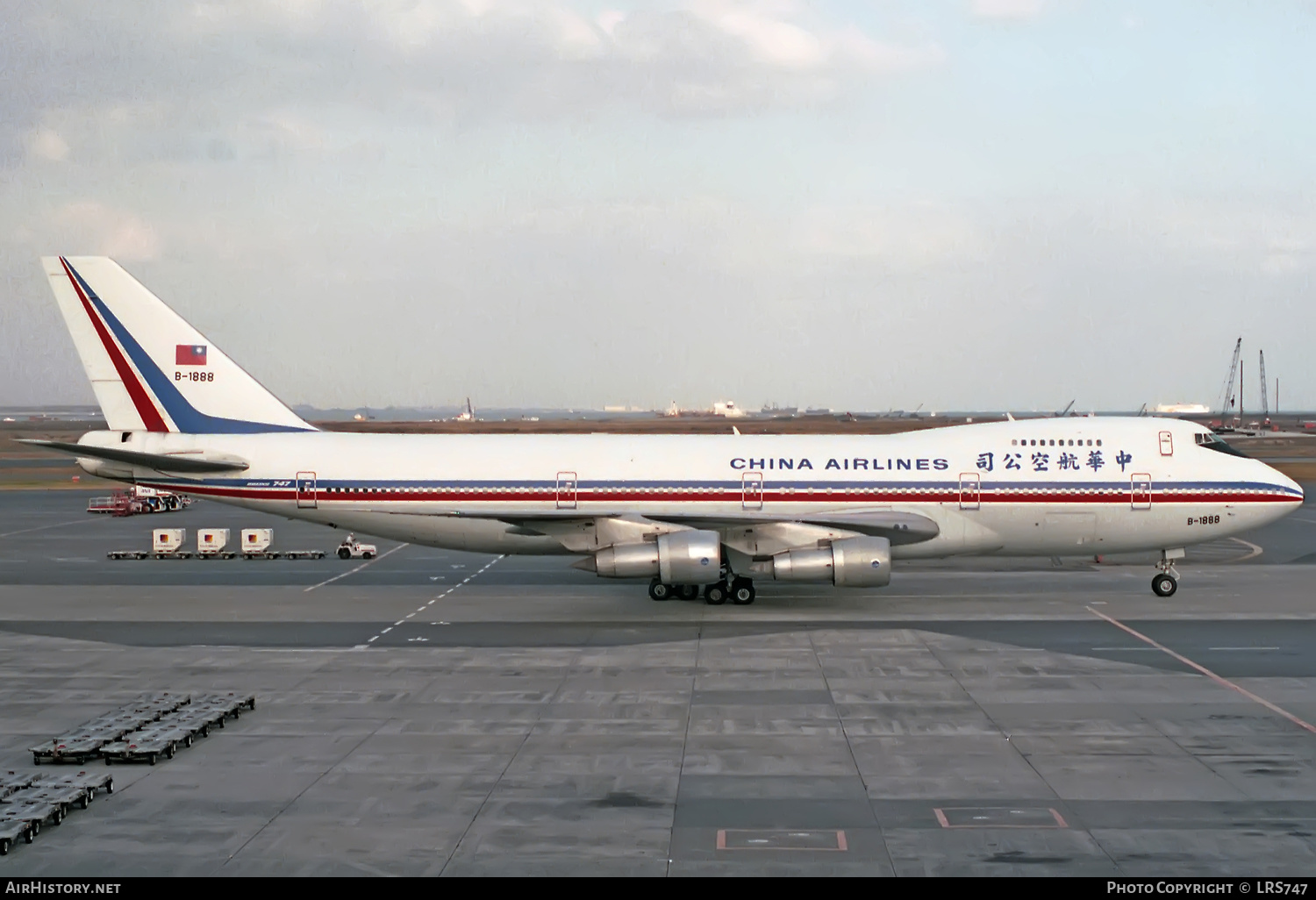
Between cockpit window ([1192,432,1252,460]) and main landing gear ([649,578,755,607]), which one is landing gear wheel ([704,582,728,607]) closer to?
main landing gear ([649,578,755,607])

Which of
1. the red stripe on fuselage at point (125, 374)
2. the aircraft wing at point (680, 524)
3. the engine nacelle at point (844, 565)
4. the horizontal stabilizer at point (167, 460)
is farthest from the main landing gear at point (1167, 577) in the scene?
the red stripe on fuselage at point (125, 374)

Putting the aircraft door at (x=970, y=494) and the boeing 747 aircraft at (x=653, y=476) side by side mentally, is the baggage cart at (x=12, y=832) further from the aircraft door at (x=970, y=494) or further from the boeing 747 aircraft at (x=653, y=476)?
the aircraft door at (x=970, y=494)

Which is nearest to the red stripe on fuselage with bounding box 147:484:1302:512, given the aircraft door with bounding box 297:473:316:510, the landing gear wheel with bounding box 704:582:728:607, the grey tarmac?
the aircraft door with bounding box 297:473:316:510

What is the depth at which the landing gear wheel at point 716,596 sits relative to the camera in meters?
32.1

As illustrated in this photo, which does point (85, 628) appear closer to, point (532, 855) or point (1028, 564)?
point (532, 855)

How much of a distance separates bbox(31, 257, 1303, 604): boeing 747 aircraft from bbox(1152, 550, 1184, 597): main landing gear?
6 cm

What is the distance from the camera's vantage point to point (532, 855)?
13.4 metres

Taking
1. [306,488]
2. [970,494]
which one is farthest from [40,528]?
[970,494]

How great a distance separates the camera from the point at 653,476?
32781mm

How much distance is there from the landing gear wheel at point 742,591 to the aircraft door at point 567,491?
206 inches

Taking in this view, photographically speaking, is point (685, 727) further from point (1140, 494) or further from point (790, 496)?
point (1140, 494)

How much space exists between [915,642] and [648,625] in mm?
6754
